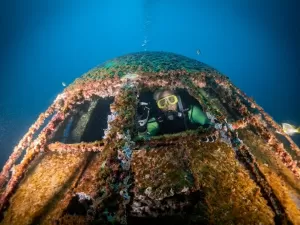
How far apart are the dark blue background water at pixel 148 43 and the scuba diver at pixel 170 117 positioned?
97.2 ft

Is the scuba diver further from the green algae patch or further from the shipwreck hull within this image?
the green algae patch

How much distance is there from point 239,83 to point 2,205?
9892 centimetres

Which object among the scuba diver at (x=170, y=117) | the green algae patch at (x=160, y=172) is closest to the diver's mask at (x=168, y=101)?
the scuba diver at (x=170, y=117)

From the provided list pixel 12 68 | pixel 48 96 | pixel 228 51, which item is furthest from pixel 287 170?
pixel 228 51

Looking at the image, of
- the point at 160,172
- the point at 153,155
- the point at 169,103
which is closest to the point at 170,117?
the point at 169,103

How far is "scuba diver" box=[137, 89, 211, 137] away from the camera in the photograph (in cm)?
534

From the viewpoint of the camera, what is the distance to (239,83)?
305 feet

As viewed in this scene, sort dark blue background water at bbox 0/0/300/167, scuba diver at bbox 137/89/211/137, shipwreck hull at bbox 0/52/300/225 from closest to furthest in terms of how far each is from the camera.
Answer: shipwreck hull at bbox 0/52/300/225 < scuba diver at bbox 137/89/211/137 < dark blue background water at bbox 0/0/300/167

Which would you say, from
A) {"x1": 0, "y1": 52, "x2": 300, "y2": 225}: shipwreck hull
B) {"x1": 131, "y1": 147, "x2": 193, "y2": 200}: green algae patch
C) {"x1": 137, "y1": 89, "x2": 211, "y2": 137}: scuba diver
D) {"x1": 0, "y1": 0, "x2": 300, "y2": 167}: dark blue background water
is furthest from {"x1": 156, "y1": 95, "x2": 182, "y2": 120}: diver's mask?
{"x1": 0, "y1": 0, "x2": 300, "y2": 167}: dark blue background water

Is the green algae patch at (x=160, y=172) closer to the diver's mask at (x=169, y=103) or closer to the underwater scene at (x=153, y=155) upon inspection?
the underwater scene at (x=153, y=155)

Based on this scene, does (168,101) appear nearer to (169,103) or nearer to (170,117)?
(169,103)

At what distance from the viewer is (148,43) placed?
6216 inches

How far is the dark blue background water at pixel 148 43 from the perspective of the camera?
5700cm

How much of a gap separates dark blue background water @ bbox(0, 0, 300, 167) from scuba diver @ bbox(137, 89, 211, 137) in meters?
29.6
